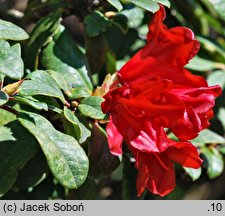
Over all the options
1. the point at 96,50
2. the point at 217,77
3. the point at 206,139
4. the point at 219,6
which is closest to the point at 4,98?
the point at 96,50

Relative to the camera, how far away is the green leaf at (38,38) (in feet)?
4.25

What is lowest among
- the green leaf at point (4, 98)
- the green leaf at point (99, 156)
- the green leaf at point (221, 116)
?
the green leaf at point (221, 116)

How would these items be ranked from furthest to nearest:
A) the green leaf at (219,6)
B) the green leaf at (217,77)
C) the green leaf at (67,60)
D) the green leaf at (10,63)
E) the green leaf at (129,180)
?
the green leaf at (219,6) < the green leaf at (217,77) < the green leaf at (129,180) < the green leaf at (67,60) < the green leaf at (10,63)

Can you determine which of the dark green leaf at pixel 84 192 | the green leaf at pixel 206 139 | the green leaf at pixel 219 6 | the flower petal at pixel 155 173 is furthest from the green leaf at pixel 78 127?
the green leaf at pixel 219 6

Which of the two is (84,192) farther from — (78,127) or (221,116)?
(221,116)

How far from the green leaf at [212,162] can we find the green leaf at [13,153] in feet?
1.84

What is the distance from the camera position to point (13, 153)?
3.67 ft

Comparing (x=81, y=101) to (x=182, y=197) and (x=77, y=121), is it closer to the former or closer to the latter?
(x=77, y=121)

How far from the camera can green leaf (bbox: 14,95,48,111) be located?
39.5 inches

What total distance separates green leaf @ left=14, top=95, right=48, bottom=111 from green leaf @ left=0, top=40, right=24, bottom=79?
3.0 inches

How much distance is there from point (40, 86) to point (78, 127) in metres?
0.10

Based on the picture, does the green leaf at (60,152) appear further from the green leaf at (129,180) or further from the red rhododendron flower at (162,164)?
the green leaf at (129,180)

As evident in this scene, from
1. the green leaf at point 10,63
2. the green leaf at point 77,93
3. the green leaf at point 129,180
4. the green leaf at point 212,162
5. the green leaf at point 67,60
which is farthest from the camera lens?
the green leaf at point 212,162

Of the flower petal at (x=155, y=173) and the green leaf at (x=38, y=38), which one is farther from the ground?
the green leaf at (x=38, y=38)
